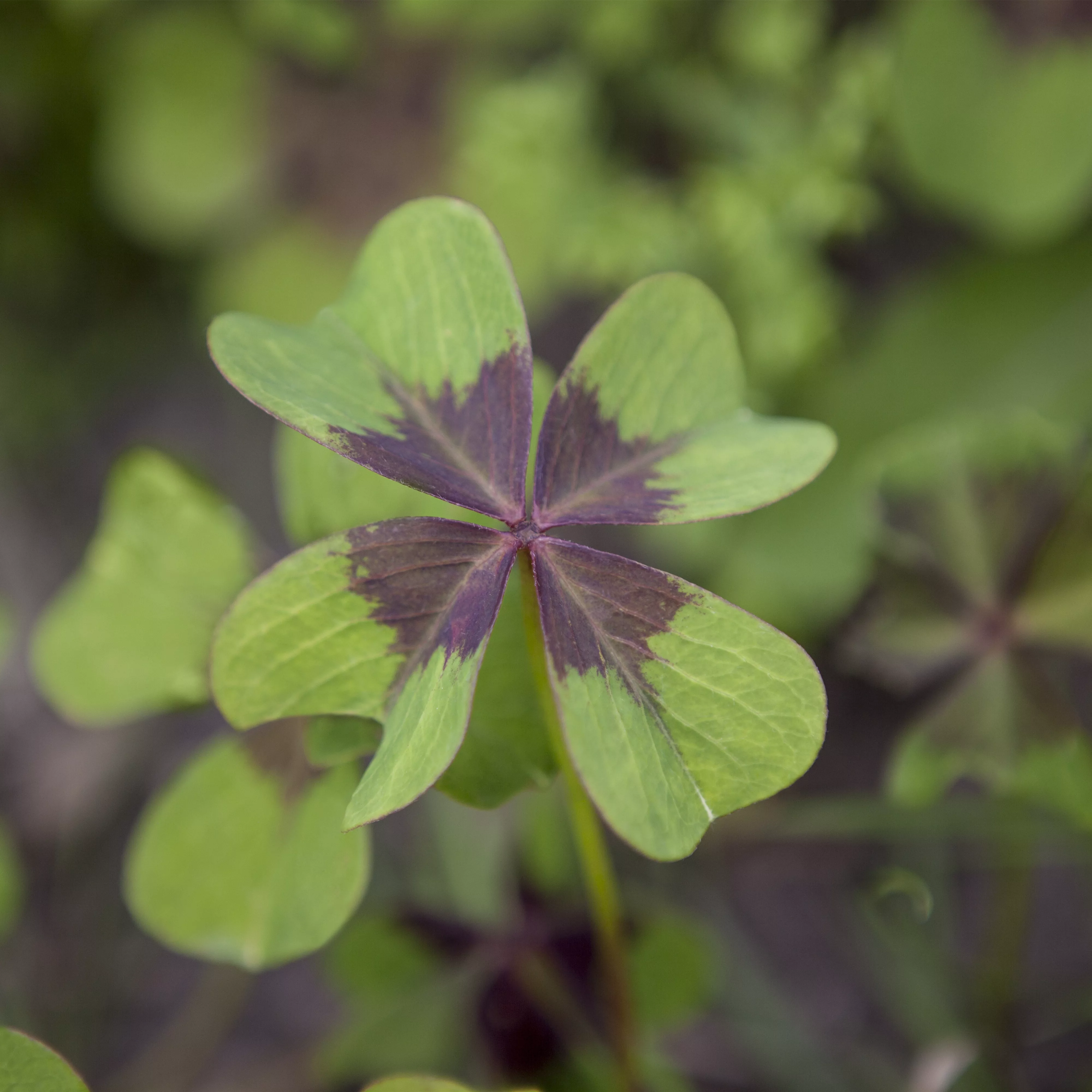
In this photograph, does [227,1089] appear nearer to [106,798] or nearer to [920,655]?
[106,798]

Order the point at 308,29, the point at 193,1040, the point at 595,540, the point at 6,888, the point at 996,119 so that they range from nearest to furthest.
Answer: the point at 6,888 < the point at 996,119 < the point at 193,1040 < the point at 308,29 < the point at 595,540

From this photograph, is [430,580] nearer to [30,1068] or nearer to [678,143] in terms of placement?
[30,1068]

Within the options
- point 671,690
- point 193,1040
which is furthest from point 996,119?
point 193,1040

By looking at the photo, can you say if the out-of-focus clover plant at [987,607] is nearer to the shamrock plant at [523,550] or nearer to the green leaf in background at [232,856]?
the shamrock plant at [523,550]

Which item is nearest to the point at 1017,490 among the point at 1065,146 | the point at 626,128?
the point at 1065,146

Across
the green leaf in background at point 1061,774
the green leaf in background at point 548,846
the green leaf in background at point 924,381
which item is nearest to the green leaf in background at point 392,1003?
the green leaf in background at point 548,846

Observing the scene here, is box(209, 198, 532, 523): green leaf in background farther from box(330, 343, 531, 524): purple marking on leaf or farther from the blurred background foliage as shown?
the blurred background foliage
